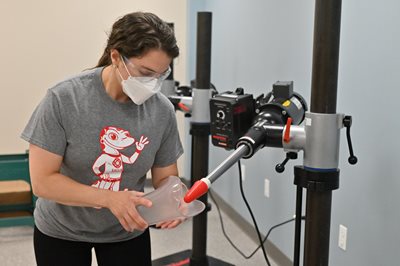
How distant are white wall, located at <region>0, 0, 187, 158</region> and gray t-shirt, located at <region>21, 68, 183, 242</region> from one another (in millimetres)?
2612

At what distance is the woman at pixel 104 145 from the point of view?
133 cm

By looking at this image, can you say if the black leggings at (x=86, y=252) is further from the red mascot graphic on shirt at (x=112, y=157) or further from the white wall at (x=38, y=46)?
the white wall at (x=38, y=46)

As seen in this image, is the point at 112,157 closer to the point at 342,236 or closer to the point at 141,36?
the point at 141,36

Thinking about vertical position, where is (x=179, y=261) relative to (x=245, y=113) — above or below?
below

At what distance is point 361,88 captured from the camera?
2084 mm

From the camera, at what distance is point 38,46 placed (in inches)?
155

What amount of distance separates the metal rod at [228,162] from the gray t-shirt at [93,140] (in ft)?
0.95

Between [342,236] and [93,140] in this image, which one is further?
[342,236]

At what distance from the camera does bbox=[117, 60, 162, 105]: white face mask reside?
1.40 metres

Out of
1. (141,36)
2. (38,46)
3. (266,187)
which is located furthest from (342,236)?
(38,46)

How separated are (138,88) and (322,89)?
54 centimetres

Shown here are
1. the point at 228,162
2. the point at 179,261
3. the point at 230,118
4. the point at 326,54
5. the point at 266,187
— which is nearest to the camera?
the point at 228,162

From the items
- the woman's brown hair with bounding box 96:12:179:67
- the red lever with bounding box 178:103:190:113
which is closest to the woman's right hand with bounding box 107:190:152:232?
the woman's brown hair with bounding box 96:12:179:67

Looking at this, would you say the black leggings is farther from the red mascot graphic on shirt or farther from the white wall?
the white wall
